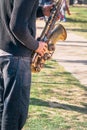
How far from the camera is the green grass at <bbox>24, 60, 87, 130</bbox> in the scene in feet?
17.4

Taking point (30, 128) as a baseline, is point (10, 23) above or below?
above

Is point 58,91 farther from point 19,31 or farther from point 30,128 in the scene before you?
point 19,31

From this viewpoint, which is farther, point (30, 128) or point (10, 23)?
point (30, 128)

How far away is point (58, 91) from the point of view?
7004 millimetres

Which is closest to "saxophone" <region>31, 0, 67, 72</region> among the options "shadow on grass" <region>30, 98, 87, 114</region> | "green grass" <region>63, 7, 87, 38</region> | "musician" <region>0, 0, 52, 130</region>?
"musician" <region>0, 0, 52, 130</region>

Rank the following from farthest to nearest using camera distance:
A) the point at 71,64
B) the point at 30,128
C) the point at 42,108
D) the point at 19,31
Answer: the point at 71,64 < the point at 42,108 < the point at 30,128 < the point at 19,31

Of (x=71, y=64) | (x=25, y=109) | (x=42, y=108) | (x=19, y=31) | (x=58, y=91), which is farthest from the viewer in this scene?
(x=71, y=64)

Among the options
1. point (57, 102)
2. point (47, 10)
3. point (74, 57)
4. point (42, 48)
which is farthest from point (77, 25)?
point (42, 48)

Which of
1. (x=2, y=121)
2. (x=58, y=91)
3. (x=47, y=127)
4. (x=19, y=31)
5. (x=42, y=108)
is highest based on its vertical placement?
(x=19, y=31)

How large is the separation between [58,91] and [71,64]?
8.65 ft

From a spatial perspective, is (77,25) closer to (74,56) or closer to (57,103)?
(74,56)

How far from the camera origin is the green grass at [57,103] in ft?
17.4

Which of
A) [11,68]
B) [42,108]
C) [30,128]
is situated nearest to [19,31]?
[11,68]

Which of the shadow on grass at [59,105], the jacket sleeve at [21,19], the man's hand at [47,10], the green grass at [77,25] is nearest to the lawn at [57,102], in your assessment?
the shadow on grass at [59,105]
